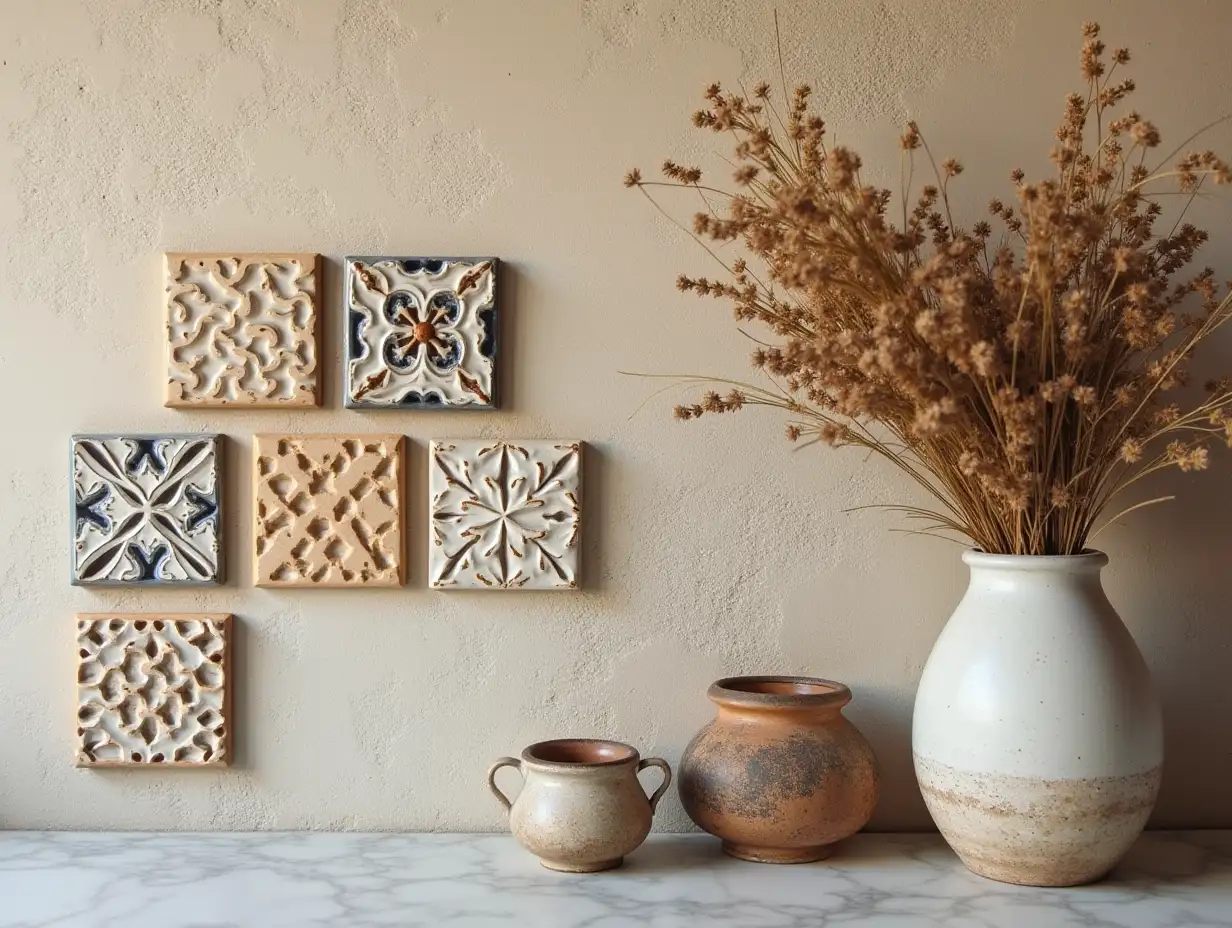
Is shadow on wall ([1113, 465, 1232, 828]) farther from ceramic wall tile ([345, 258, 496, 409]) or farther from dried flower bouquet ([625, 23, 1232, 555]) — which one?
ceramic wall tile ([345, 258, 496, 409])

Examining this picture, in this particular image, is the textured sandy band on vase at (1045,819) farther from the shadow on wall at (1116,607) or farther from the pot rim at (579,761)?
the pot rim at (579,761)

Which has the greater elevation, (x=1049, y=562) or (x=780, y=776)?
(x=1049, y=562)

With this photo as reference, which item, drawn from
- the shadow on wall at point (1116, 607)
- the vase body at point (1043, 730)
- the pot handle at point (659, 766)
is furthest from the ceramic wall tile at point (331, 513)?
the vase body at point (1043, 730)

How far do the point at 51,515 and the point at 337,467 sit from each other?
0.35 meters

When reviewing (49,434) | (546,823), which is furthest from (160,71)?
(546,823)

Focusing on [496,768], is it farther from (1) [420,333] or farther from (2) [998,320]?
(2) [998,320]

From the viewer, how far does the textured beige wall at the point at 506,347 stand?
1277 mm

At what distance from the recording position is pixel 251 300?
1.27 metres

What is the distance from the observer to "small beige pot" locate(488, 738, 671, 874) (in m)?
1.10

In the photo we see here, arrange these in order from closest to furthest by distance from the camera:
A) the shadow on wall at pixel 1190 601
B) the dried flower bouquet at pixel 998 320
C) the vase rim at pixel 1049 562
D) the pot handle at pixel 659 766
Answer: the dried flower bouquet at pixel 998 320, the vase rim at pixel 1049 562, the pot handle at pixel 659 766, the shadow on wall at pixel 1190 601

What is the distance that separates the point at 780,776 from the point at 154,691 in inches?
29.1

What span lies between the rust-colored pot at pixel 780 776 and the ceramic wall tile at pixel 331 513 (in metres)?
0.42

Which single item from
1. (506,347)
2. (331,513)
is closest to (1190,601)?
(506,347)

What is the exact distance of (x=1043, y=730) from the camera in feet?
3.39
